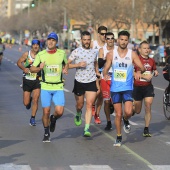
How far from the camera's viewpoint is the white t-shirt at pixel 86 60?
12.6 metres

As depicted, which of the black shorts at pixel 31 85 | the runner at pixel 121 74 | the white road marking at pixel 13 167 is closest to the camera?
the white road marking at pixel 13 167

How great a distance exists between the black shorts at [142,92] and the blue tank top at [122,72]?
1.26m

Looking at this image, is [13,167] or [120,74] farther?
[120,74]

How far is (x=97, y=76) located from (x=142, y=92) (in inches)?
35.4

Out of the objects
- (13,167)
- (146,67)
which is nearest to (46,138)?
(146,67)

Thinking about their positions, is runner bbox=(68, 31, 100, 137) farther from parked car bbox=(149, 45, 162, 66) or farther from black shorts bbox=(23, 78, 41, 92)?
parked car bbox=(149, 45, 162, 66)

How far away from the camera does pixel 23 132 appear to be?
13242 mm

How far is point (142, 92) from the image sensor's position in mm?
12898

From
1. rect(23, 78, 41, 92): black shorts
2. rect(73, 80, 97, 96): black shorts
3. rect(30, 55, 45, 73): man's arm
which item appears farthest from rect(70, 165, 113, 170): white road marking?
rect(23, 78, 41, 92): black shorts

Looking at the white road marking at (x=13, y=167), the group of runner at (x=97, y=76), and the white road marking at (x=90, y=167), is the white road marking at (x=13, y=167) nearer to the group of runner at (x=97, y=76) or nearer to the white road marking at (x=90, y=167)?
the white road marking at (x=90, y=167)

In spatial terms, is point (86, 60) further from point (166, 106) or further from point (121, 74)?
point (166, 106)

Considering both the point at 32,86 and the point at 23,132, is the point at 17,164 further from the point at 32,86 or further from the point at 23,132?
the point at 32,86

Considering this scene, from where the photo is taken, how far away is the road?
9.75 meters

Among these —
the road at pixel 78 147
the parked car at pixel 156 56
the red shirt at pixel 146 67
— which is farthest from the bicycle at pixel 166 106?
the parked car at pixel 156 56
